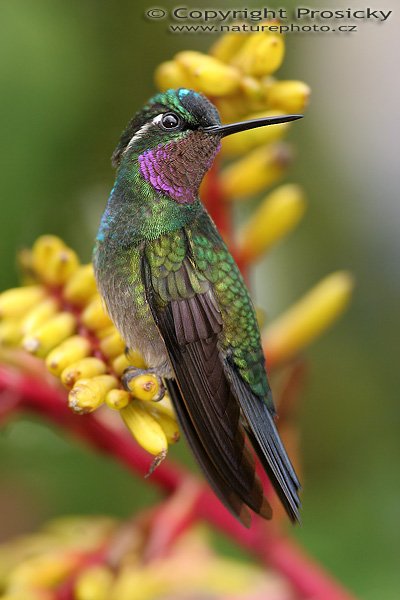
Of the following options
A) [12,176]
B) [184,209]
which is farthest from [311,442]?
[12,176]

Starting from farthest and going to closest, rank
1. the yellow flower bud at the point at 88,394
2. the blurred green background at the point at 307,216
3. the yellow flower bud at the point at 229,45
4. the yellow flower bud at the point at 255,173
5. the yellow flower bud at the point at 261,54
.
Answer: the blurred green background at the point at 307,216 < the yellow flower bud at the point at 255,173 < the yellow flower bud at the point at 229,45 < the yellow flower bud at the point at 261,54 < the yellow flower bud at the point at 88,394

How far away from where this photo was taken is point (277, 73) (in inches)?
88.9

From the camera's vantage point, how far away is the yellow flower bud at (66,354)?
5.08 feet

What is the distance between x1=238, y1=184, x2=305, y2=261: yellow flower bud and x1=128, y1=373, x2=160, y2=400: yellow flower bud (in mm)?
529

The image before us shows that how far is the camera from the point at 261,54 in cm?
171

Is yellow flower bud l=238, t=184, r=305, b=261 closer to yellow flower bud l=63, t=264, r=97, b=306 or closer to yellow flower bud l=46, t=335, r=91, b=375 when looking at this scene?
yellow flower bud l=63, t=264, r=97, b=306

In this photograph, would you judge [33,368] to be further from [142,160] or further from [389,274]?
[389,274]

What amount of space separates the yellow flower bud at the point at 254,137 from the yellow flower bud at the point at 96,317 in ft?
1.44

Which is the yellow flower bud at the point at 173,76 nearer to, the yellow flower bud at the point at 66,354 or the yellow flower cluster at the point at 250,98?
the yellow flower cluster at the point at 250,98

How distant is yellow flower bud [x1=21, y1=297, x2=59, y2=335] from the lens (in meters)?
1.65

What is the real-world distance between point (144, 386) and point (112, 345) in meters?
0.20

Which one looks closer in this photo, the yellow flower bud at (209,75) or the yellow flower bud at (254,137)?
the yellow flower bud at (209,75)

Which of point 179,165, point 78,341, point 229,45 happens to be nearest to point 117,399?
point 78,341
